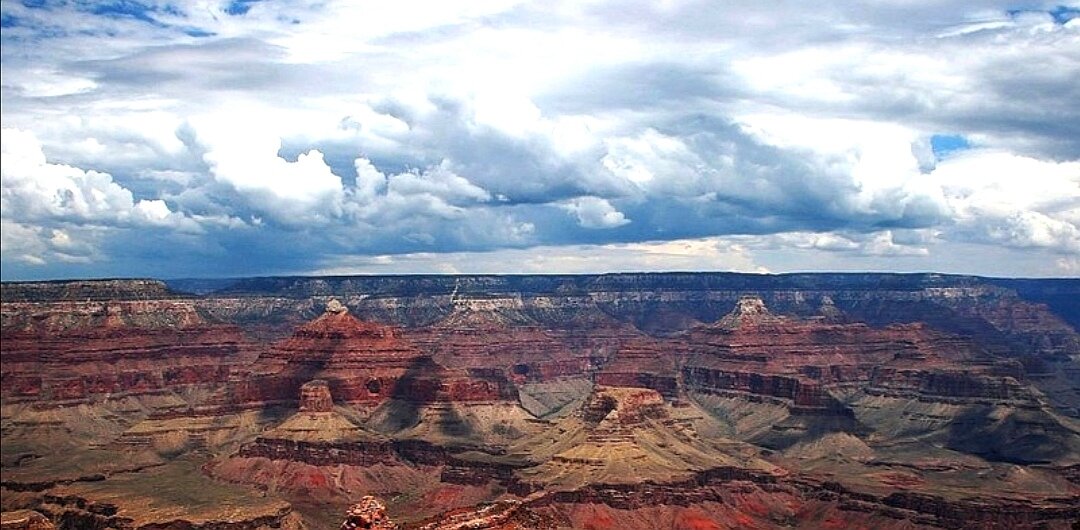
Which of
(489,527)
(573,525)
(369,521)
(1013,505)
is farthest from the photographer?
(1013,505)

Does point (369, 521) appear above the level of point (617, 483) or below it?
above

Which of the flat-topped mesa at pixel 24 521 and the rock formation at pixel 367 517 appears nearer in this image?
the rock formation at pixel 367 517

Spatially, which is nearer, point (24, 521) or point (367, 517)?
point (367, 517)

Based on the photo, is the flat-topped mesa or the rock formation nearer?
the rock formation

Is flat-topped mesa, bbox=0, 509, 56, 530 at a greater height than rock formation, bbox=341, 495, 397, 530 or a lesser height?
lesser

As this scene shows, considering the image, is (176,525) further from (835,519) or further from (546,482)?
(835,519)

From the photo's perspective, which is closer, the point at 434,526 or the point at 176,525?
the point at 434,526

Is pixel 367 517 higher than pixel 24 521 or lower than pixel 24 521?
higher

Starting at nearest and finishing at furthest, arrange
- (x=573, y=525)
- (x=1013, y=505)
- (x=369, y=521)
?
(x=369, y=521) < (x=573, y=525) < (x=1013, y=505)

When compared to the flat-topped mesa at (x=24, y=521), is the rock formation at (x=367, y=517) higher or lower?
higher

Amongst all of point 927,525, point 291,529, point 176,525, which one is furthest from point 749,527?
point 176,525
